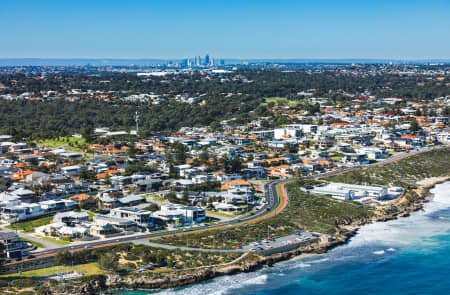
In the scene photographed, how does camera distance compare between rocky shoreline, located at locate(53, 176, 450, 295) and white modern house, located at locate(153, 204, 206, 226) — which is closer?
rocky shoreline, located at locate(53, 176, 450, 295)

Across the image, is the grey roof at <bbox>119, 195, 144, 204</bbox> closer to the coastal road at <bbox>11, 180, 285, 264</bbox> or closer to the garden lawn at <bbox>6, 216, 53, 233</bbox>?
the garden lawn at <bbox>6, 216, 53, 233</bbox>

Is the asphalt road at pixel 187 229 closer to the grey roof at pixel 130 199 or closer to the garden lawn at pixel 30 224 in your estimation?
the garden lawn at pixel 30 224

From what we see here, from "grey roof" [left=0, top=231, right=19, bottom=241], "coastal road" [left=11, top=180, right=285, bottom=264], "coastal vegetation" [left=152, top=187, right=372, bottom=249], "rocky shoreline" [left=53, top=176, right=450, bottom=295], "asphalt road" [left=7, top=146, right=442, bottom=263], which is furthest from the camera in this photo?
"coastal vegetation" [left=152, top=187, right=372, bottom=249]

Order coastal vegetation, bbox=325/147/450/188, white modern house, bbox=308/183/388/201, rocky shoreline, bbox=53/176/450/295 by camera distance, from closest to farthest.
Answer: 1. rocky shoreline, bbox=53/176/450/295
2. white modern house, bbox=308/183/388/201
3. coastal vegetation, bbox=325/147/450/188

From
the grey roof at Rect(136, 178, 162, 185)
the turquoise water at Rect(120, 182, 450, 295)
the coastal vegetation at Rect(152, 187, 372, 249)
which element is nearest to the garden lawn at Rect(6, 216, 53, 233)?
the coastal vegetation at Rect(152, 187, 372, 249)

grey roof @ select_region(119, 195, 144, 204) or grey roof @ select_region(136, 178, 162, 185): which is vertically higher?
grey roof @ select_region(136, 178, 162, 185)

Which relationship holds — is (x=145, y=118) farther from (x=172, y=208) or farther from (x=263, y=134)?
(x=172, y=208)

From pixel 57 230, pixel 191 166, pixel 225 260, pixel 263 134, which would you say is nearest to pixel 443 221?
pixel 225 260

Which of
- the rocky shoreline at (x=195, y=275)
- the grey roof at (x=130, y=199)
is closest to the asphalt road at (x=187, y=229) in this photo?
the rocky shoreline at (x=195, y=275)
